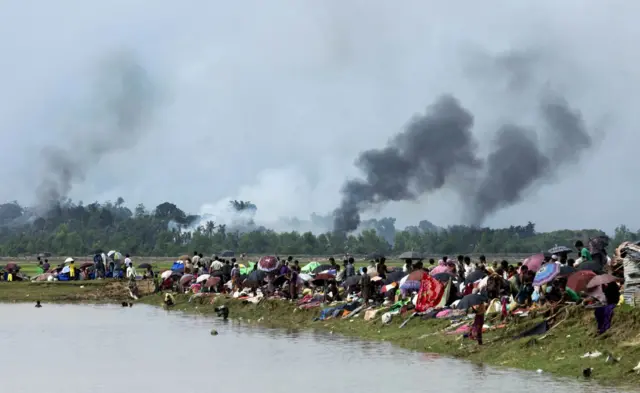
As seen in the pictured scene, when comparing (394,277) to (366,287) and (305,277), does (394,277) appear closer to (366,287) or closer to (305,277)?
(366,287)

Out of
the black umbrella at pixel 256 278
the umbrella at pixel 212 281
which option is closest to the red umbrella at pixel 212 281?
the umbrella at pixel 212 281

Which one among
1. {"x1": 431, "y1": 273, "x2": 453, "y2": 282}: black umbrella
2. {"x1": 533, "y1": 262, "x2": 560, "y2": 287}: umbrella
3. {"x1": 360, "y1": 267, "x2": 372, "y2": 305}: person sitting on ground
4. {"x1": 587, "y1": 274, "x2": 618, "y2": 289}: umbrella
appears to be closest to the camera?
{"x1": 587, "y1": 274, "x2": 618, "y2": 289}: umbrella

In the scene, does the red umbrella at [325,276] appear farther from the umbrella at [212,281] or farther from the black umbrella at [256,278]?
the umbrella at [212,281]

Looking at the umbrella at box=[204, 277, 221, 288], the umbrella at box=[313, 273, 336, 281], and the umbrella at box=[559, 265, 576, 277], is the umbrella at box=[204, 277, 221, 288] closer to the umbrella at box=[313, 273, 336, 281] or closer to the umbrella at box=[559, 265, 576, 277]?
the umbrella at box=[313, 273, 336, 281]

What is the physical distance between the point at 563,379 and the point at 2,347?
62.4ft

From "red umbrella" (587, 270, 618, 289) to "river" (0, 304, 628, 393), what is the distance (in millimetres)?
3539

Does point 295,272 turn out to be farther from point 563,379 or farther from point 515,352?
point 563,379

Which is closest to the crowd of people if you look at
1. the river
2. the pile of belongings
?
the pile of belongings

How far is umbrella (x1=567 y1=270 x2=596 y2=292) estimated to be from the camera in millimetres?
26480

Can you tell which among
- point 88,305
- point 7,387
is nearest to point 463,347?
point 7,387

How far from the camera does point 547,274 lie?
27.4m

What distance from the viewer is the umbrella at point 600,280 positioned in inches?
997

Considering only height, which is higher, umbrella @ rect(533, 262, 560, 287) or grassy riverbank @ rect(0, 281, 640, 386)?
umbrella @ rect(533, 262, 560, 287)

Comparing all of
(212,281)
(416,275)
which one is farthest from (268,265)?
(416,275)
